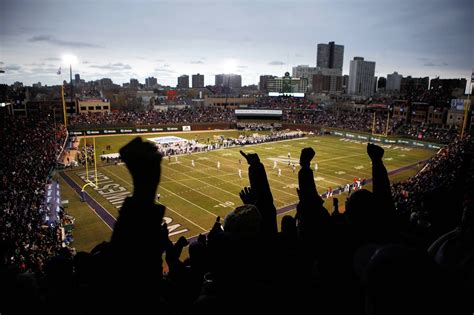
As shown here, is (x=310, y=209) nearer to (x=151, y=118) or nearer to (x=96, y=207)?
(x=96, y=207)

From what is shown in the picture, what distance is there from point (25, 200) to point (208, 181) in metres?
17.0

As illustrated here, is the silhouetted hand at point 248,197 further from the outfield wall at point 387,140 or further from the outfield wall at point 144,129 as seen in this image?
the outfield wall at point 144,129

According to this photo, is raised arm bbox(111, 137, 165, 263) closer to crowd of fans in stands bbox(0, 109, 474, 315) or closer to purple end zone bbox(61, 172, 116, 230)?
crowd of fans in stands bbox(0, 109, 474, 315)

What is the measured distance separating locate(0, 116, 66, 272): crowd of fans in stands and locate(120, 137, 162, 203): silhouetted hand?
2.51 m

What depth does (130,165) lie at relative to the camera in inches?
72.1

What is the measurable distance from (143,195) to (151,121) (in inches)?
3016

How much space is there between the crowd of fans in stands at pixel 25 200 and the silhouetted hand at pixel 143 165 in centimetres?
251

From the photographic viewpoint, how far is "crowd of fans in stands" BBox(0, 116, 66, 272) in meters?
13.5

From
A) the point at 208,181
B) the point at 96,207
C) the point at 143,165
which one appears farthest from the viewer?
the point at 208,181

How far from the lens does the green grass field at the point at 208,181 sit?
23484 millimetres

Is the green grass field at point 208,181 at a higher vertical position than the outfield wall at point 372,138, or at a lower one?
lower

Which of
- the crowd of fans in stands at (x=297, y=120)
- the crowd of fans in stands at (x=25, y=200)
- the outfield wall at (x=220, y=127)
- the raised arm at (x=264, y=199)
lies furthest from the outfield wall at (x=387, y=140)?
the raised arm at (x=264, y=199)

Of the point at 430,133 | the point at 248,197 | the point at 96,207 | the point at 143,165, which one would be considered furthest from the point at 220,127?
the point at 143,165

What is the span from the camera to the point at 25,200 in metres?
21.2
